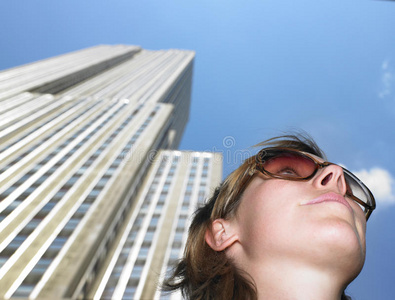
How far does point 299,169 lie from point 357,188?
789 mm

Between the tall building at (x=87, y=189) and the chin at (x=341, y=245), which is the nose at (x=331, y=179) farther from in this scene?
the tall building at (x=87, y=189)

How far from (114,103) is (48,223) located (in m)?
46.3

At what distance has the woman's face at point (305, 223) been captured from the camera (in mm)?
2943

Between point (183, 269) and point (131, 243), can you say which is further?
point (131, 243)

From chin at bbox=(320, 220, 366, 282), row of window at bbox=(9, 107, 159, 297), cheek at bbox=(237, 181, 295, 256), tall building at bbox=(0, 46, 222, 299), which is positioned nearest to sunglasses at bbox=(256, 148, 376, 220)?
cheek at bbox=(237, 181, 295, 256)

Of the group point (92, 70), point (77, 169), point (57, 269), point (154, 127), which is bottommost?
point (57, 269)

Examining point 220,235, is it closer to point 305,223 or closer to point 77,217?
point 305,223

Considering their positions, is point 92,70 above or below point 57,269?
above

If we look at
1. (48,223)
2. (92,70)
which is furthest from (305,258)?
(92,70)

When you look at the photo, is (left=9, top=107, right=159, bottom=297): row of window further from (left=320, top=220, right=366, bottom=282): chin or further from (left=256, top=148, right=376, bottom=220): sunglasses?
(left=320, top=220, right=366, bottom=282): chin

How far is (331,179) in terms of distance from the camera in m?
3.55

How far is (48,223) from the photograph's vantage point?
1833 inches

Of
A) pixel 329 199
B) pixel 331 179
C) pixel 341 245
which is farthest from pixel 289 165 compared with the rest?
pixel 341 245

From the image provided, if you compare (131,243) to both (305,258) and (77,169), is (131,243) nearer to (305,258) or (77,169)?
(77,169)
